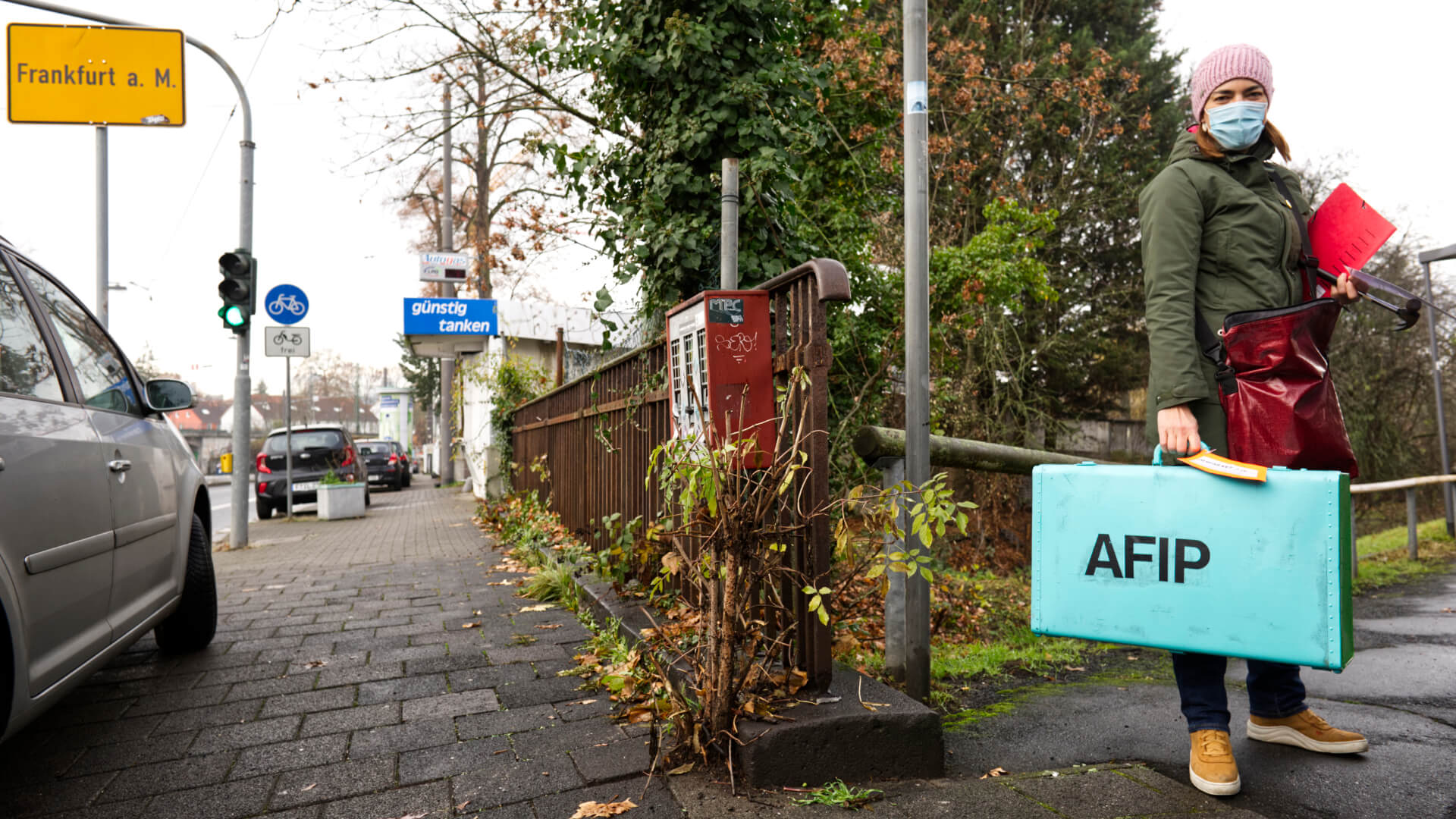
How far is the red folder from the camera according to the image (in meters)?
2.55

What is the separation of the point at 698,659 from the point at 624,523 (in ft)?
7.37

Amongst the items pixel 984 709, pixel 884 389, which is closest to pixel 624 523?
pixel 984 709

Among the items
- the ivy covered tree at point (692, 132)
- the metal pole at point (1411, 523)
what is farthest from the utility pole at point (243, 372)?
the metal pole at point (1411, 523)

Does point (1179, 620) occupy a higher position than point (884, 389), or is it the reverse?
point (884, 389)

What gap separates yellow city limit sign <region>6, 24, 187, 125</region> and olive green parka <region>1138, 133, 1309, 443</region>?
9875mm

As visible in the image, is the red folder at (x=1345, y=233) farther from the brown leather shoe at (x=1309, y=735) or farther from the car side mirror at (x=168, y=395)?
the car side mirror at (x=168, y=395)

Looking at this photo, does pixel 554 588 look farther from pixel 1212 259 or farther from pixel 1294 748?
pixel 1212 259

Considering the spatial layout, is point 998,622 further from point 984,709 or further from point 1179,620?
point 1179,620

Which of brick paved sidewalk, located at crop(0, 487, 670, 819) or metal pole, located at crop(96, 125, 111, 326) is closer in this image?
brick paved sidewalk, located at crop(0, 487, 670, 819)

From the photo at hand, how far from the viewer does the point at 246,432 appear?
10008mm

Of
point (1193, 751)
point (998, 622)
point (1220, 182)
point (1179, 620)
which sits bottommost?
point (998, 622)

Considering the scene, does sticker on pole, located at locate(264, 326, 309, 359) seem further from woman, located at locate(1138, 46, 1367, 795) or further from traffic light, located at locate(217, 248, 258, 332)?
woman, located at locate(1138, 46, 1367, 795)

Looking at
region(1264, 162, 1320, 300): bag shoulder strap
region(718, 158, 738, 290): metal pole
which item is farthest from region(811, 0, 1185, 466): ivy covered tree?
region(1264, 162, 1320, 300): bag shoulder strap

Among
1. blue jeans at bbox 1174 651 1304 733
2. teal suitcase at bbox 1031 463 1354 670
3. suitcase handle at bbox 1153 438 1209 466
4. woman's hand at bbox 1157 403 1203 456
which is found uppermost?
woman's hand at bbox 1157 403 1203 456
